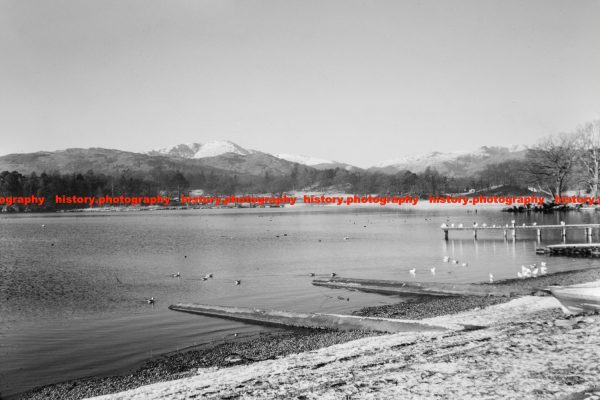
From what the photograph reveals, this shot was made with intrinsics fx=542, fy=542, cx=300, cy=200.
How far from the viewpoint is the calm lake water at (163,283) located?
18.7 meters

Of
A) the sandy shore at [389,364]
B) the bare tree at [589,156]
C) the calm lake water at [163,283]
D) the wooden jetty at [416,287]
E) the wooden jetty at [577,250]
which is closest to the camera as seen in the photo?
the sandy shore at [389,364]

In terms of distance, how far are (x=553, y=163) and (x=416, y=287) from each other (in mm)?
104181

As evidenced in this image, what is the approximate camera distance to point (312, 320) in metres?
19.5

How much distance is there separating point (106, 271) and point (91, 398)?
29.4 m

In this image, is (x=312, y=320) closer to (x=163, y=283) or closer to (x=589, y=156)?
(x=163, y=283)

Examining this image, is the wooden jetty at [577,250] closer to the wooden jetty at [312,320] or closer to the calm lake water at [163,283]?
the calm lake water at [163,283]

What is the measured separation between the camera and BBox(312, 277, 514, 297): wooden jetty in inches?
920

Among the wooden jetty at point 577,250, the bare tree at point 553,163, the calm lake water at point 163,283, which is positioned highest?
the bare tree at point 553,163

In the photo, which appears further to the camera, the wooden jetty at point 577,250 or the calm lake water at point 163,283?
the wooden jetty at point 577,250

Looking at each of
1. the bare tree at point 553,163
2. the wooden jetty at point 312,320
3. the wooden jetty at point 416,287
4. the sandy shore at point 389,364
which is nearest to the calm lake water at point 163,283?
the wooden jetty at point 312,320

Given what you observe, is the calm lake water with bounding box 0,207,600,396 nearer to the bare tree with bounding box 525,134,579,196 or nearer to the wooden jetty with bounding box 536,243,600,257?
the wooden jetty with bounding box 536,243,600,257

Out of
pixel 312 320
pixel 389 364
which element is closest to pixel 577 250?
pixel 312 320

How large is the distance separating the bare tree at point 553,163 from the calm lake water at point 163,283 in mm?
57409

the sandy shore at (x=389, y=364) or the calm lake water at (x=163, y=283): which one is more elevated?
the sandy shore at (x=389, y=364)
